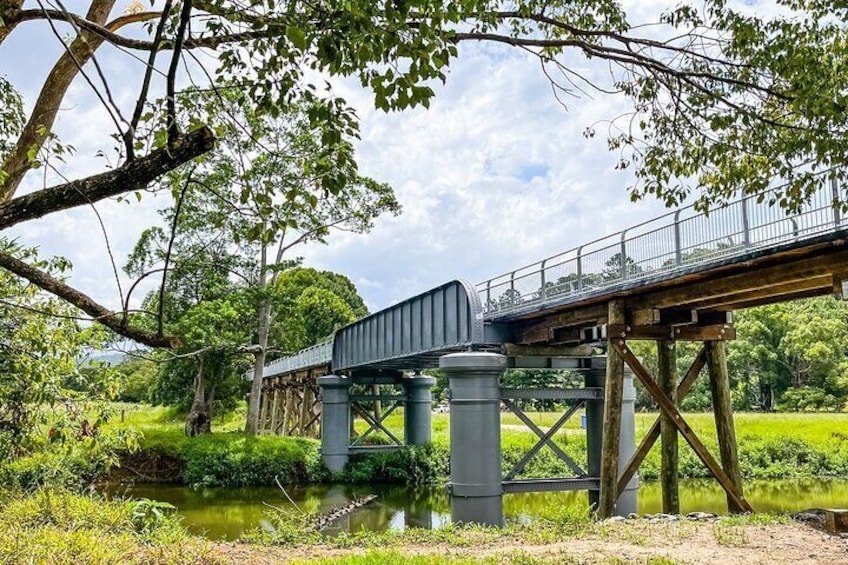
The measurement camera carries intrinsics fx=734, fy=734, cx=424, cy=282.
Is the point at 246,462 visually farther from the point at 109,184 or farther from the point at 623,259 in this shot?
the point at 109,184

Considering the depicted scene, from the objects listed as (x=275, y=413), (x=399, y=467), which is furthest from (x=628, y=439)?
(x=275, y=413)

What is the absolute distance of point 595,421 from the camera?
14.9m

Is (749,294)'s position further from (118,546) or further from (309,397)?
(309,397)

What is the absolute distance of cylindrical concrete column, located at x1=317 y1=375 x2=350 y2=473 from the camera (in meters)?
24.6

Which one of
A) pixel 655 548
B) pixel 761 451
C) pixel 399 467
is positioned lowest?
pixel 399 467

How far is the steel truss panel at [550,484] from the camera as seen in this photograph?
13.0 meters

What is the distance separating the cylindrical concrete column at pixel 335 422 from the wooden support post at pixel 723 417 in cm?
1475

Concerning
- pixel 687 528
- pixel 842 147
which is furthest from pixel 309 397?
pixel 842 147

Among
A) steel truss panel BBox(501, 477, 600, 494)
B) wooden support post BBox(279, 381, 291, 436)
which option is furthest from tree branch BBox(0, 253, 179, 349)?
wooden support post BBox(279, 381, 291, 436)

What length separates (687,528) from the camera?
8.41 m

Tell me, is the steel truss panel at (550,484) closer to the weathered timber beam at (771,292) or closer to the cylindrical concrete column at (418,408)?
the weathered timber beam at (771,292)

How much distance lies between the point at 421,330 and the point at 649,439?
639 centimetres

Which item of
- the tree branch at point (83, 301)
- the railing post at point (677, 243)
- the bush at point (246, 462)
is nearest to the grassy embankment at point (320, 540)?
the tree branch at point (83, 301)

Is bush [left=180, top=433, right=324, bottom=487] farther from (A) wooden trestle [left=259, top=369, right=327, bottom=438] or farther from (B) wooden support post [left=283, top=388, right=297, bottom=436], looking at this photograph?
(B) wooden support post [left=283, top=388, right=297, bottom=436]
